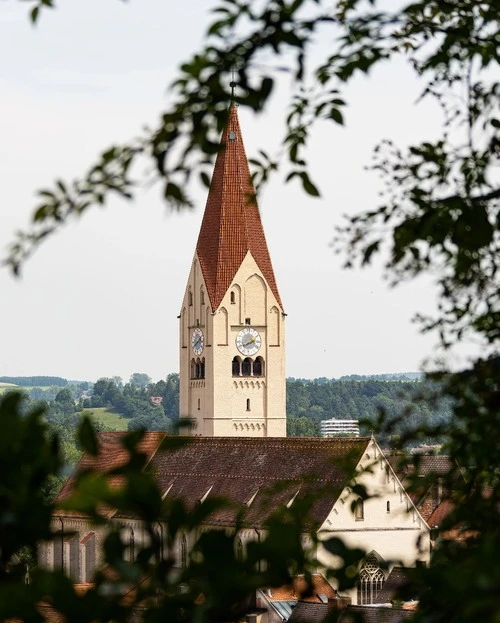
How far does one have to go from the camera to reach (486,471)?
564 centimetres

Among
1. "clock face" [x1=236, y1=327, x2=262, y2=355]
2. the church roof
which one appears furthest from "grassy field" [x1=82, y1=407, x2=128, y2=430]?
the church roof

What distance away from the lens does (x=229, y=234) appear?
77250mm

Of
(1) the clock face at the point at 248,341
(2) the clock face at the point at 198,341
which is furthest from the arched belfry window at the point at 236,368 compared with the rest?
(2) the clock face at the point at 198,341

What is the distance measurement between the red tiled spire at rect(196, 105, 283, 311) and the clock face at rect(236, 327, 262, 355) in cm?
194

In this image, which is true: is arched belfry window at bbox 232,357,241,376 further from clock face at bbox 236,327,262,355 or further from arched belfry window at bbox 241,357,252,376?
clock face at bbox 236,327,262,355

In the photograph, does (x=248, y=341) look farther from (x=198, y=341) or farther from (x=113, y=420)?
(x=113, y=420)

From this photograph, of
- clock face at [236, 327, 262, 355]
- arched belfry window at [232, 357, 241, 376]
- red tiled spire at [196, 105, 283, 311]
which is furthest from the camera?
arched belfry window at [232, 357, 241, 376]

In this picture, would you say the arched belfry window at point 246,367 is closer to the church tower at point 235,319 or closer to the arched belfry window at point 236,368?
the church tower at point 235,319

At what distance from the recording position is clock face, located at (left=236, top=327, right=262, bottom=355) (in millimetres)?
77875

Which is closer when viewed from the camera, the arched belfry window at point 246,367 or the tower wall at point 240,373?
the tower wall at point 240,373

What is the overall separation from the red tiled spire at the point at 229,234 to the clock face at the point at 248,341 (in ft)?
6.36

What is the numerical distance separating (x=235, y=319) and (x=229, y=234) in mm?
4036

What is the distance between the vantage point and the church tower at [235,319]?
76.5 metres

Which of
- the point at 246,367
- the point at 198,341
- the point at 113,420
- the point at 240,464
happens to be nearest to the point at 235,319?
the point at 246,367
